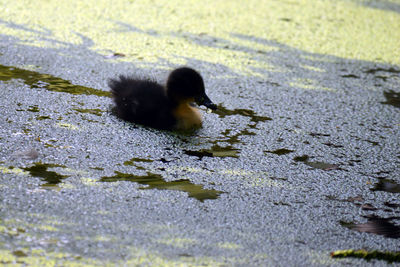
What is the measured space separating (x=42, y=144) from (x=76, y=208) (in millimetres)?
430

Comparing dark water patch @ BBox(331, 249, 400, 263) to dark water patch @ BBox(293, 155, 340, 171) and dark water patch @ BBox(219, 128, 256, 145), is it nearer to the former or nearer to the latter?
dark water patch @ BBox(293, 155, 340, 171)

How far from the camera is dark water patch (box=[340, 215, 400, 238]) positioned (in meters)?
1.48

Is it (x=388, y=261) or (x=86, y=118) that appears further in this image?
(x=86, y=118)

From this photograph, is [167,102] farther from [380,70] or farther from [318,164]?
[380,70]

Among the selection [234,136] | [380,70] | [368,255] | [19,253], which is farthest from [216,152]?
[380,70]

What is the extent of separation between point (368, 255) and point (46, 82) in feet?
4.95

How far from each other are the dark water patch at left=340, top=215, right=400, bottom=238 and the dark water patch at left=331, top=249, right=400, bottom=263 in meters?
0.11

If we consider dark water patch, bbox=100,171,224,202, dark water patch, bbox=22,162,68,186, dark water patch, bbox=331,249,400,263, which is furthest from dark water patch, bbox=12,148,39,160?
dark water patch, bbox=331,249,400,263

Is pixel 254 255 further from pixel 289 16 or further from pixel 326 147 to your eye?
pixel 289 16

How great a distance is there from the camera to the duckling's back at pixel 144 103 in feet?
6.56

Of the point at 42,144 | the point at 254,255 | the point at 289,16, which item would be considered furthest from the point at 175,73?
the point at 289,16

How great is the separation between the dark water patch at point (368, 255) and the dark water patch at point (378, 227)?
0.11 meters

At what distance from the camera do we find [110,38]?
9.53ft

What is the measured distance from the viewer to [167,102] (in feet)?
6.73
